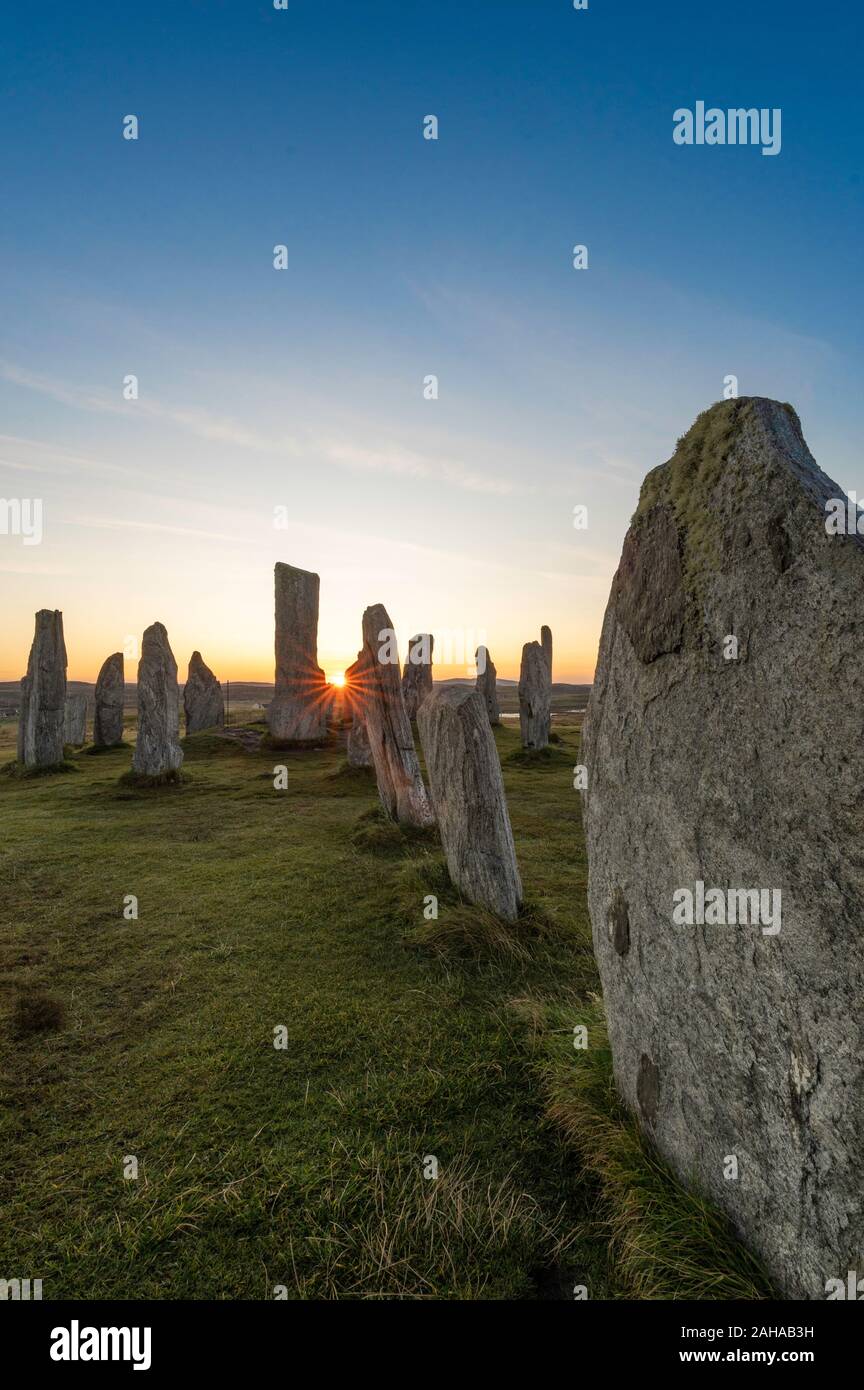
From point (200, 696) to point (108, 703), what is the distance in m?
4.57

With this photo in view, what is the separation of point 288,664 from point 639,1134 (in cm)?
1528

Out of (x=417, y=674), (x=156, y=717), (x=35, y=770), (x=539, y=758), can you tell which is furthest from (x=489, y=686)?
(x=35, y=770)

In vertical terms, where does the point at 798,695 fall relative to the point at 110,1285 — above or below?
above

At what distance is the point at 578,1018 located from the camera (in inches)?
165

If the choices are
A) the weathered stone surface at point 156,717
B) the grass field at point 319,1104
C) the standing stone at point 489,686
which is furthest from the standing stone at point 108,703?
the grass field at point 319,1104

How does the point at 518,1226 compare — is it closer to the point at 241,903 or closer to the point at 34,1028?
the point at 34,1028

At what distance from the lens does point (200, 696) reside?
76.6ft

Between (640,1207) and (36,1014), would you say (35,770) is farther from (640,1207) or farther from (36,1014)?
(640,1207)

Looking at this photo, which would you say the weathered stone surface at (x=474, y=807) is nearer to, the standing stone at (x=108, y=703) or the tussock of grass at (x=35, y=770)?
the tussock of grass at (x=35, y=770)

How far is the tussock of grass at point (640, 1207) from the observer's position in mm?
2383

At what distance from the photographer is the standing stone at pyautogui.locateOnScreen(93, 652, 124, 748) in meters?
18.8

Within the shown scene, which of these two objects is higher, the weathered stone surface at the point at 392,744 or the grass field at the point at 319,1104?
the weathered stone surface at the point at 392,744

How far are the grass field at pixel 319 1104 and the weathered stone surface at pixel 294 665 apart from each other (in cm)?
984
